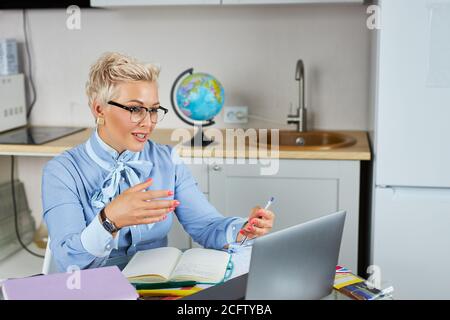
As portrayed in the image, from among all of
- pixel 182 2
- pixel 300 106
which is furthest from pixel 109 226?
pixel 300 106

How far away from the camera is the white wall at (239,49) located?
322 centimetres

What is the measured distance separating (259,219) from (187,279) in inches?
10.5

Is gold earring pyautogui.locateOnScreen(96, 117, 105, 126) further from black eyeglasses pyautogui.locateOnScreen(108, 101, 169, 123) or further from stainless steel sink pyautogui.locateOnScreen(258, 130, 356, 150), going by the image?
stainless steel sink pyautogui.locateOnScreen(258, 130, 356, 150)

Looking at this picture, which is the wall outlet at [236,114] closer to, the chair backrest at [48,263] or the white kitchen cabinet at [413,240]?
the white kitchen cabinet at [413,240]

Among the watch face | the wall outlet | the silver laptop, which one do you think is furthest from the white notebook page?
the wall outlet

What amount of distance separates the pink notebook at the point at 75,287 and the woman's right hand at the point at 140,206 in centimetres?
Answer: 15

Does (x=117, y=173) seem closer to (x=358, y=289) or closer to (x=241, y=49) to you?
(x=358, y=289)

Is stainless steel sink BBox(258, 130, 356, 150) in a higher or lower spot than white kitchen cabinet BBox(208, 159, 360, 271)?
higher

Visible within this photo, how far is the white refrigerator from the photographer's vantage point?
254cm

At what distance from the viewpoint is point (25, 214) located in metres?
3.58

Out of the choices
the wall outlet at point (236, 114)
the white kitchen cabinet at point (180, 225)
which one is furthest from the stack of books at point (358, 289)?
the wall outlet at point (236, 114)

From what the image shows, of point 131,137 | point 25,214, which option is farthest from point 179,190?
point 25,214

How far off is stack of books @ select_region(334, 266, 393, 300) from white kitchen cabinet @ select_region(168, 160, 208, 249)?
139 centimetres

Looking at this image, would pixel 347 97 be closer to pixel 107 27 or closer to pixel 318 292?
pixel 107 27
